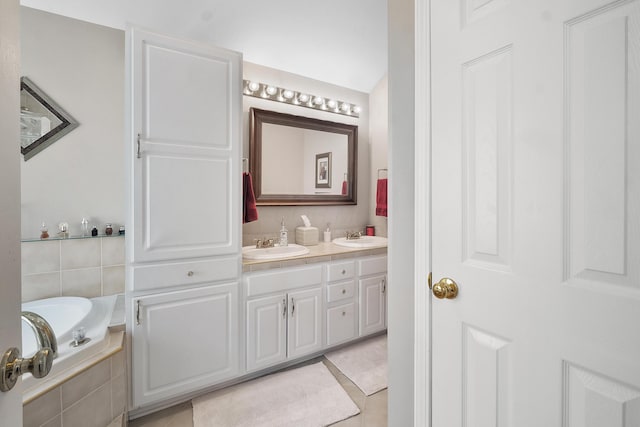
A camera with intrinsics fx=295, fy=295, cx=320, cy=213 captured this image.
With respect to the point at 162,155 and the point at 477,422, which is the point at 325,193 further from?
the point at 477,422

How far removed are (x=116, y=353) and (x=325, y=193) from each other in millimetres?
2035

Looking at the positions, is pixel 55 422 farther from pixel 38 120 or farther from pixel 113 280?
pixel 38 120

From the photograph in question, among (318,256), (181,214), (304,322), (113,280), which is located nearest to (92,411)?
(113,280)

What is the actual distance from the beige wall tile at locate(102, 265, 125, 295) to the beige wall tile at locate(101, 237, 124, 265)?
4cm

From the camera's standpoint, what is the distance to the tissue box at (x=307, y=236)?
2.72 meters

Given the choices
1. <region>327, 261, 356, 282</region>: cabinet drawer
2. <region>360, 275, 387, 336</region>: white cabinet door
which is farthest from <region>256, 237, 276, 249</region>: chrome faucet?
<region>360, 275, 387, 336</region>: white cabinet door

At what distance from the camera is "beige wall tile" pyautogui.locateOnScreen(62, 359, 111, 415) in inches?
51.2

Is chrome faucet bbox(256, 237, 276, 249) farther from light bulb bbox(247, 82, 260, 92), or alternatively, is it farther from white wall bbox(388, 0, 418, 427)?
white wall bbox(388, 0, 418, 427)

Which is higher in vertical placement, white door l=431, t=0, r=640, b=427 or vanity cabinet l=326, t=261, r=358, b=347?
white door l=431, t=0, r=640, b=427

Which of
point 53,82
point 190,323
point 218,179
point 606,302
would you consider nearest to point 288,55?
point 218,179

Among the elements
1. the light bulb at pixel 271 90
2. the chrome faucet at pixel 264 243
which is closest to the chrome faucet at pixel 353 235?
the chrome faucet at pixel 264 243

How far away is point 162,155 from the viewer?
1.70 meters

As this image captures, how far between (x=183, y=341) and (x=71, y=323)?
665mm

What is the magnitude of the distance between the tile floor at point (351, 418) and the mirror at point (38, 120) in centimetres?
183
